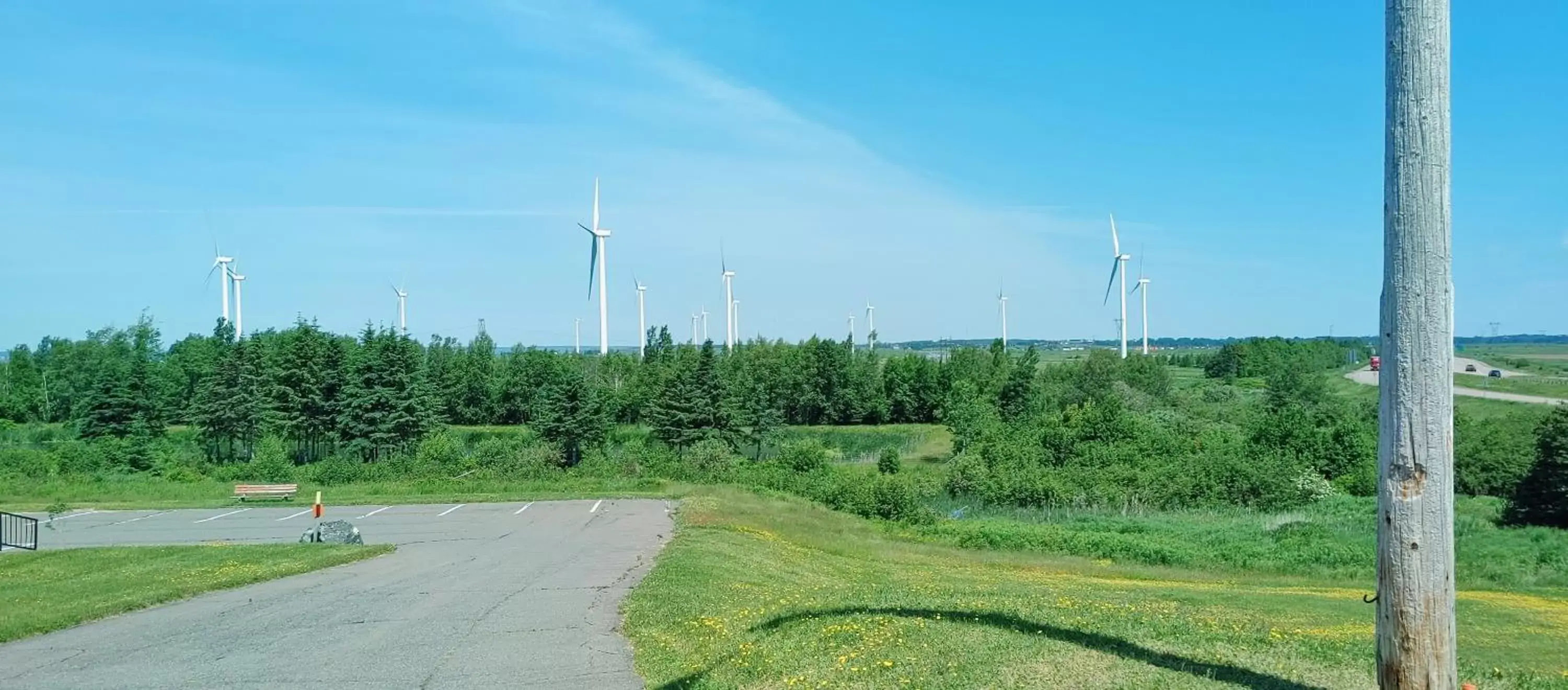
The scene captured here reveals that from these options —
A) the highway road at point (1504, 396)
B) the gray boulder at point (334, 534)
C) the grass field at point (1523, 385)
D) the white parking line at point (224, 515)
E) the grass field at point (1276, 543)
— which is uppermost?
the grass field at point (1523, 385)

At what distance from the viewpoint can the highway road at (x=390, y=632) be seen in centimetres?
1126

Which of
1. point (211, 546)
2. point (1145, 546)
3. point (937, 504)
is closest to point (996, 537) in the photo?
point (1145, 546)

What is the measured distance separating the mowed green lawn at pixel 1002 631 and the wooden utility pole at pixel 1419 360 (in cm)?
164

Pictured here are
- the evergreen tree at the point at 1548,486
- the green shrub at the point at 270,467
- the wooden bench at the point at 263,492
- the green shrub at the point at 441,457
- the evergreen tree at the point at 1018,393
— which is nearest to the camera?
the wooden bench at the point at 263,492

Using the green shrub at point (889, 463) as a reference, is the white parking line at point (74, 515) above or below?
above

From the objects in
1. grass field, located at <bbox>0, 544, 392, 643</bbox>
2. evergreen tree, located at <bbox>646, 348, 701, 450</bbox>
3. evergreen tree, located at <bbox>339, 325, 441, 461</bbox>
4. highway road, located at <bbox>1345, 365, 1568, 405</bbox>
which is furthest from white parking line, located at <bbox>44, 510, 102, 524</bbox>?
highway road, located at <bbox>1345, 365, 1568, 405</bbox>

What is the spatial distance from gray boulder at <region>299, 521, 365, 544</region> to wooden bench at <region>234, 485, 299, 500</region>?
69.7ft

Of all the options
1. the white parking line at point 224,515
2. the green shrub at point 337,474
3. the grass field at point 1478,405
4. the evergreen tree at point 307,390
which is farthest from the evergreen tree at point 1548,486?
the evergreen tree at point 307,390

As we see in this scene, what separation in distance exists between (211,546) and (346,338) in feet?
172

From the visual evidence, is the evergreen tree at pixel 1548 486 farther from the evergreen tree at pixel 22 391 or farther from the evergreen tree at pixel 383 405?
the evergreen tree at pixel 22 391

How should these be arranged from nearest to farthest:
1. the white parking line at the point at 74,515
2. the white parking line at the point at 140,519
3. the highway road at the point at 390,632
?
the highway road at the point at 390,632
the white parking line at the point at 140,519
the white parking line at the point at 74,515

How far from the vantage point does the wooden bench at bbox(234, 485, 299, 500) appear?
1838 inches

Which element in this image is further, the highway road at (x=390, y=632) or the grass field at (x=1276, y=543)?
the grass field at (x=1276, y=543)

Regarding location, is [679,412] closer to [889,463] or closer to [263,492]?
[889,463]
